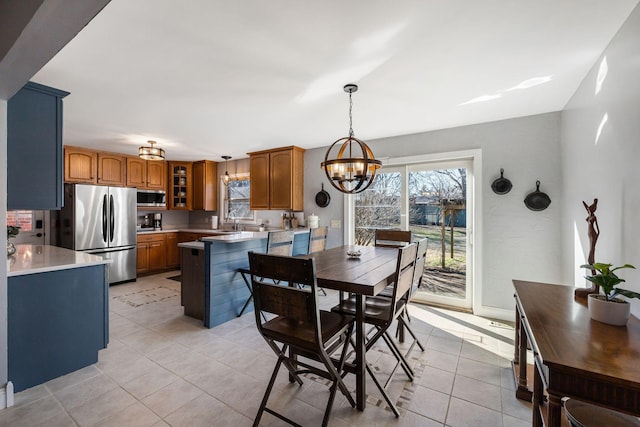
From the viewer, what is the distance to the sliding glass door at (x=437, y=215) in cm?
358

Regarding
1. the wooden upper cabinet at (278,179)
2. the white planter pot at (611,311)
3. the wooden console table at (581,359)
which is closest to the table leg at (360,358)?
the wooden console table at (581,359)

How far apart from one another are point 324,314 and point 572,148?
268 cm

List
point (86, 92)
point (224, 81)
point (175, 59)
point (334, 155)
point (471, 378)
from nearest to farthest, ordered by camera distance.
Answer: point (175, 59)
point (471, 378)
point (224, 81)
point (86, 92)
point (334, 155)

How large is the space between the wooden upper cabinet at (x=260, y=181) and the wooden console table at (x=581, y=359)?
A: 155 inches

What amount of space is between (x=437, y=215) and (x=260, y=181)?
2859mm

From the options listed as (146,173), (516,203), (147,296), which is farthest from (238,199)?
(516,203)

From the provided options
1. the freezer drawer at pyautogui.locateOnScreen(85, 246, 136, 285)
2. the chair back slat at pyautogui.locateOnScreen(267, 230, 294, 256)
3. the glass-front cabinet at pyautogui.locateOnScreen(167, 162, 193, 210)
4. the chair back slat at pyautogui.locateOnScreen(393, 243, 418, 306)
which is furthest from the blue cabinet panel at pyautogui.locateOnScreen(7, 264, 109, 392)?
the glass-front cabinet at pyautogui.locateOnScreen(167, 162, 193, 210)

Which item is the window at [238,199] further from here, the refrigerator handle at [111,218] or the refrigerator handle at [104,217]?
the refrigerator handle at [104,217]

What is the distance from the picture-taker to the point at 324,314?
1.93 m

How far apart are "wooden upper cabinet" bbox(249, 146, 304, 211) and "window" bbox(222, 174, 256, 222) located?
2.47 ft

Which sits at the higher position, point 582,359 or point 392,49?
point 392,49

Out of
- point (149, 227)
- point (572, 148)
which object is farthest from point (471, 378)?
point (149, 227)

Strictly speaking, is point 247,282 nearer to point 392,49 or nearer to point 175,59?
point 175,59

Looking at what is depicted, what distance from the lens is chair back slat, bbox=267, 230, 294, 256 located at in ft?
9.98
